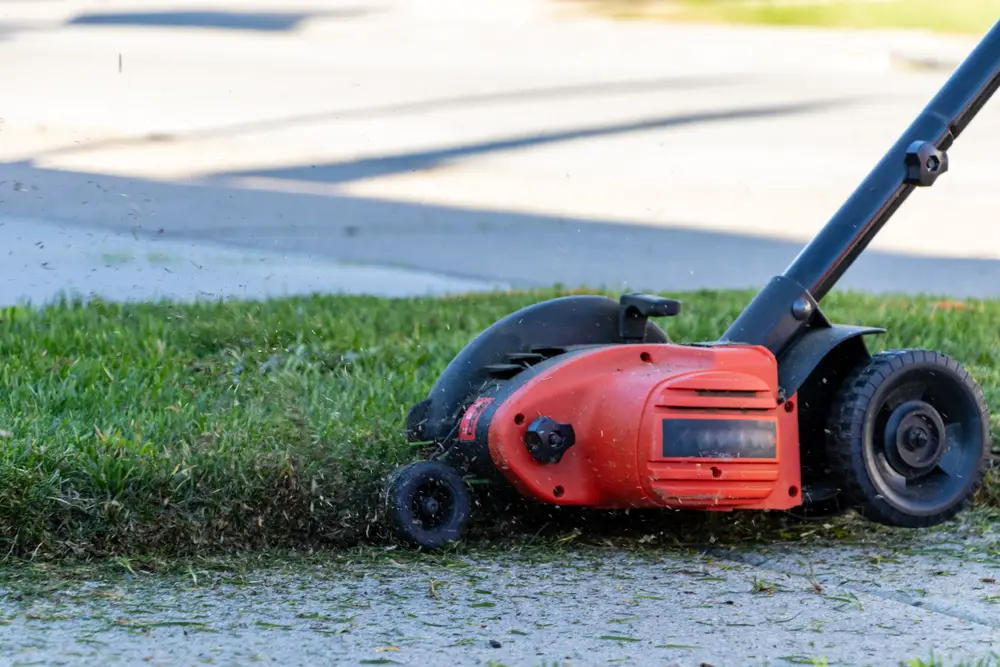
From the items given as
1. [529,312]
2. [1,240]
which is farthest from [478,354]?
[1,240]

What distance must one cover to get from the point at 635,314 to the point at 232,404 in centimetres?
113

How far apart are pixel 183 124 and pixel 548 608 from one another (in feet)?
27.2

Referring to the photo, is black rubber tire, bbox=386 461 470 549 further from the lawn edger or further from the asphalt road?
the asphalt road

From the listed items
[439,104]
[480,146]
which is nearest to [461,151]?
[480,146]

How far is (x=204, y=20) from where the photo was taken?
51.2 ft

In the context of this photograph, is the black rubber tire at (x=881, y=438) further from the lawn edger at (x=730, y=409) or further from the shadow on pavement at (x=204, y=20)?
the shadow on pavement at (x=204, y=20)

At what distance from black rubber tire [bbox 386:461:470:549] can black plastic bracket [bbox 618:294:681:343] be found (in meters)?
0.55

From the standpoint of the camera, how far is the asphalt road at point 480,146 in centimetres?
757

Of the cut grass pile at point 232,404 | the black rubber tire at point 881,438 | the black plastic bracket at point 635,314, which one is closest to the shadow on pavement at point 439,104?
the cut grass pile at point 232,404

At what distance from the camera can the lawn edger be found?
9.42ft

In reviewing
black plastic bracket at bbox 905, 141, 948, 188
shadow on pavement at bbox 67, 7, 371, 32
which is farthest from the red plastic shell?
shadow on pavement at bbox 67, 7, 371, 32

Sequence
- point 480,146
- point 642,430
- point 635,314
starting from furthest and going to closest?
1. point 480,146
2. point 635,314
3. point 642,430

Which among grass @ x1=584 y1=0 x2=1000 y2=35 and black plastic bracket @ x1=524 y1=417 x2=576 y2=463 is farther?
grass @ x1=584 y1=0 x2=1000 y2=35

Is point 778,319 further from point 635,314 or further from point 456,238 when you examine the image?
point 456,238
